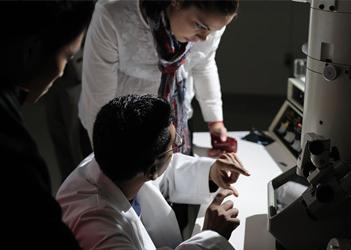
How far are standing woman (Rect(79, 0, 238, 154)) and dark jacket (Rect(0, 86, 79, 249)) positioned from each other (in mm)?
872

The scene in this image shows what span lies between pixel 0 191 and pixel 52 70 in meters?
0.22

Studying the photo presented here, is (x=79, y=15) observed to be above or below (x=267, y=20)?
above

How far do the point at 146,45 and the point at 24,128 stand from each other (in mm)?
948

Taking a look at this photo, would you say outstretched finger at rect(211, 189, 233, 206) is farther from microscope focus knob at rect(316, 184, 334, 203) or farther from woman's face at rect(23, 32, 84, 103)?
woman's face at rect(23, 32, 84, 103)

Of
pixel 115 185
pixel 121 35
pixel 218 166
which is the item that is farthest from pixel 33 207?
pixel 121 35

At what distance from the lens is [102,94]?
1.61m

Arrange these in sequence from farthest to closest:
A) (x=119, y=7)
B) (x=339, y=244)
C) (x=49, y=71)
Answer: (x=119, y=7), (x=339, y=244), (x=49, y=71)

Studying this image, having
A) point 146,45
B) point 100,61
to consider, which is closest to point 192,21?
point 146,45

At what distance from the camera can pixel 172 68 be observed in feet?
5.38

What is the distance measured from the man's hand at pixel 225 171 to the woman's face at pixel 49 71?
0.73m

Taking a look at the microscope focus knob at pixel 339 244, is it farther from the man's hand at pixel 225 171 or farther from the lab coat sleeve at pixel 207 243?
the man's hand at pixel 225 171

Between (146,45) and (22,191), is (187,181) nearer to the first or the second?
(146,45)

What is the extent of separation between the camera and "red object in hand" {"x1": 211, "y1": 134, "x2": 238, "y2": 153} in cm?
178

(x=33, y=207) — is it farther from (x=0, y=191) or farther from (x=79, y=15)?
(x=79, y=15)
